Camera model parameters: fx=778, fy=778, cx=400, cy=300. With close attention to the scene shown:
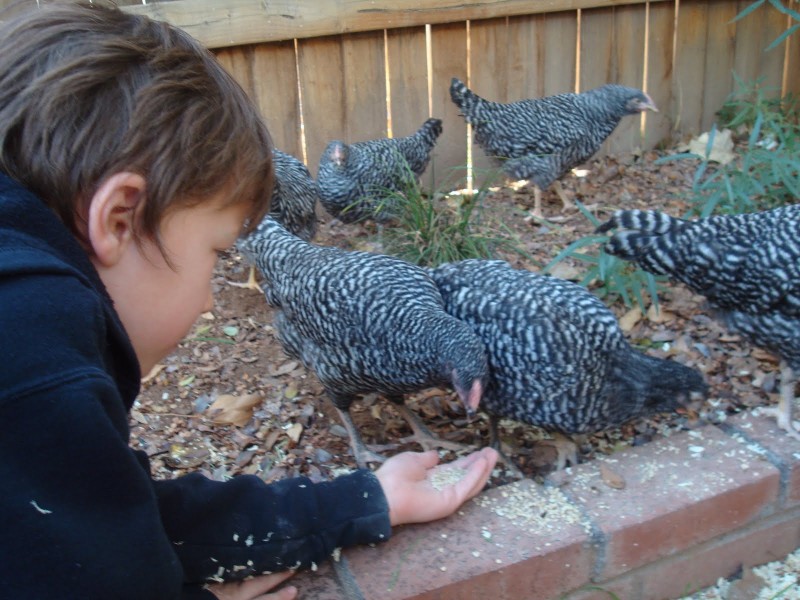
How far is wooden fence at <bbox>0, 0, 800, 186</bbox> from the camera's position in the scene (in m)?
3.94

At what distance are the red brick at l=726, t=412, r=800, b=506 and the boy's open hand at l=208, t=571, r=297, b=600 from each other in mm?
1324

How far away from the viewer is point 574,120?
4348mm

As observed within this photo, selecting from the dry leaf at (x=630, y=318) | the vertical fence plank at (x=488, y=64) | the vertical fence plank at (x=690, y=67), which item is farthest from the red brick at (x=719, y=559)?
the vertical fence plank at (x=690, y=67)

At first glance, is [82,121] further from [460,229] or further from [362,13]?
[362,13]

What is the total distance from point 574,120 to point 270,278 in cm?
239

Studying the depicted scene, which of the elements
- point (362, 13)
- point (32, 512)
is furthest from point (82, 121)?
point (362, 13)

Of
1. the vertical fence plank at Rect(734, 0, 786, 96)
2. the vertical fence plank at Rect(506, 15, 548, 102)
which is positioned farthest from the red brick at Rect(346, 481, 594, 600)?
the vertical fence plank at Rect(734, 0, 786, 96)

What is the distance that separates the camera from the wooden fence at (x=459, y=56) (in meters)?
3.94

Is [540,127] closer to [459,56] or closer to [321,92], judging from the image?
[459,56]

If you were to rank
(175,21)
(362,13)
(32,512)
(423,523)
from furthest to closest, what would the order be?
1. (362,13)
2. (175,21)
3. (423,523)
4. (32,512)

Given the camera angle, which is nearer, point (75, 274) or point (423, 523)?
point (75, 274)

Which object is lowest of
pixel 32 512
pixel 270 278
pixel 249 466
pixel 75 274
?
pixel 249 466

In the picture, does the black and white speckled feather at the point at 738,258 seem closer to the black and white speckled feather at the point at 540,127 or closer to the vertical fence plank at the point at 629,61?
the black and white speckled feather at the point at 540,127

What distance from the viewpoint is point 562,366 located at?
204 cm
